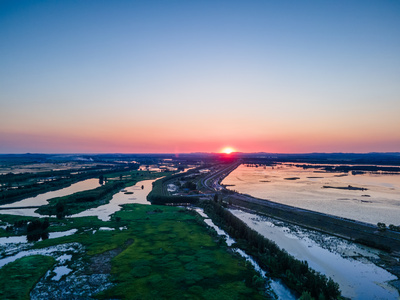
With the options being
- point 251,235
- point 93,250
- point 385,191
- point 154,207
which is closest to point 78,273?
point 93,250

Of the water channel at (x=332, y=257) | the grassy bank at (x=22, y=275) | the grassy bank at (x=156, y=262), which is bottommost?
the water channel at (x=332, y=257)

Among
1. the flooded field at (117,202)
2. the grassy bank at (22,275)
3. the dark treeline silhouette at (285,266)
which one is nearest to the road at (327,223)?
the dark treeline silhouette at (285,266)

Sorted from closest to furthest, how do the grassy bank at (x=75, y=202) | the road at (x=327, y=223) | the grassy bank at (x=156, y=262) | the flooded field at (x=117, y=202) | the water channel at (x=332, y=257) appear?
the grassy bank at (x=156, y=262) < the water channel at (x=332, y=257) < the road at (x=327, y=223) < the grassy bank at (x=75, y=202) < the flooded field at (x=117, y=202)

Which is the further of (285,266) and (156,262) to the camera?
(156,262)

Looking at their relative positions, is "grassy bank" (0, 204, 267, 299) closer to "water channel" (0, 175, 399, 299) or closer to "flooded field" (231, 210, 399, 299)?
"water channel" (0, 175, 399, 299)

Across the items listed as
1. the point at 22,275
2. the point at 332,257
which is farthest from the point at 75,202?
the point at 332,257

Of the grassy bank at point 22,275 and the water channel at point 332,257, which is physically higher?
the grassy bank at point 22,275

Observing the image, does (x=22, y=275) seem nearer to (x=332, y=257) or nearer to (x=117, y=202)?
(x=332, y=257)

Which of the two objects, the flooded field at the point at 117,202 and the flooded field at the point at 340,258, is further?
the flooded field at the point at 117,202

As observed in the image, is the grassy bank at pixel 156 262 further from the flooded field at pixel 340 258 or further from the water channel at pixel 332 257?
the flooded field at pixel 340 258
